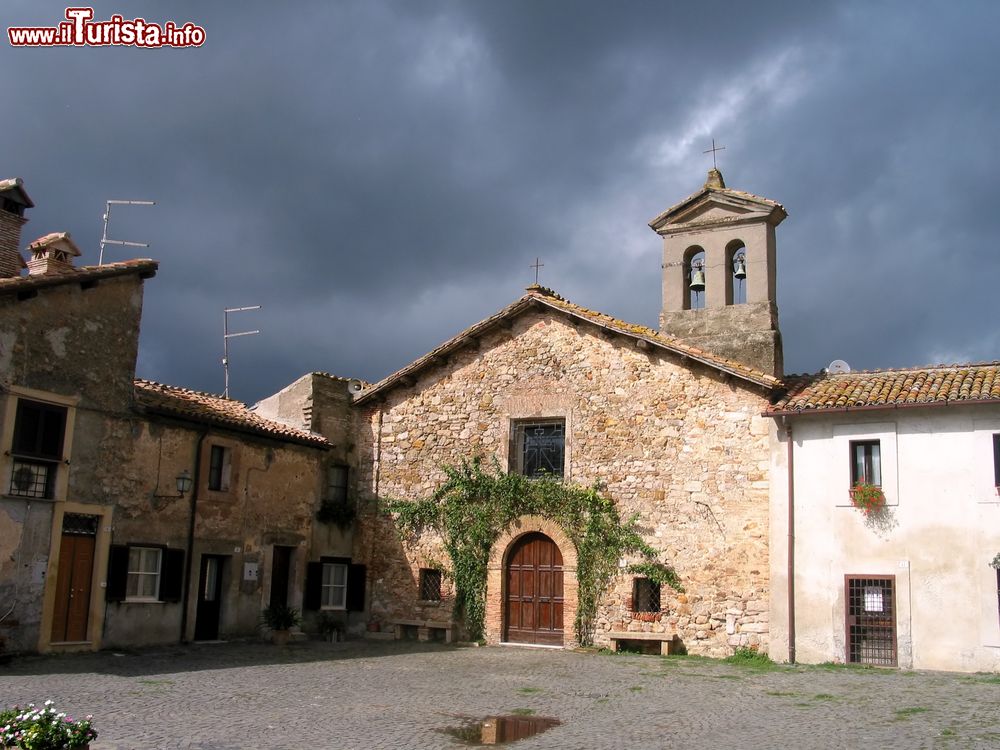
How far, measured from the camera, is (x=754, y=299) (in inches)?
856

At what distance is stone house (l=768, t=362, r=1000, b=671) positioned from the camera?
660 inches

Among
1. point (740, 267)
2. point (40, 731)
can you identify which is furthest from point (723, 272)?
point (40, 731)

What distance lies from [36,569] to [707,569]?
12562 mm

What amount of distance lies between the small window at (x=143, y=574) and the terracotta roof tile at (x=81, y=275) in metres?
5.26

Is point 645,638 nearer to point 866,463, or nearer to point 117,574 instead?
point 866,463

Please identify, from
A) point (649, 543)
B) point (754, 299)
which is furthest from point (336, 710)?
point (754, 299)

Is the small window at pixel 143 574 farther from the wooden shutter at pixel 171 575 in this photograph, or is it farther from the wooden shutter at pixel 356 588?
the wooden shutter at pixel 356 588

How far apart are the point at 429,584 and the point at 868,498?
33.5 ft

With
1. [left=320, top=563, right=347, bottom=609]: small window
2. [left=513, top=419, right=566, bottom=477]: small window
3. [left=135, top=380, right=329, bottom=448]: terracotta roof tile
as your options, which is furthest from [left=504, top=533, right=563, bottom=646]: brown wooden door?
[left=135, top=380, right=329, bottom=448]: terracotta roof tile

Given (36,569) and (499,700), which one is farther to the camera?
(36,569)

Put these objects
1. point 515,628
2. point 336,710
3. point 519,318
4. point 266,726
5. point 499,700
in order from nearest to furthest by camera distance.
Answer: point 266,726
point 336,710
point 499,700
point 515,628
point 519,318

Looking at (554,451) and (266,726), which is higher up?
(554,451)

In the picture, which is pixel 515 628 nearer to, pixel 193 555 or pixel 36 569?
pixel 193 555

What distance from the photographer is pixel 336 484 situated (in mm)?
23797
